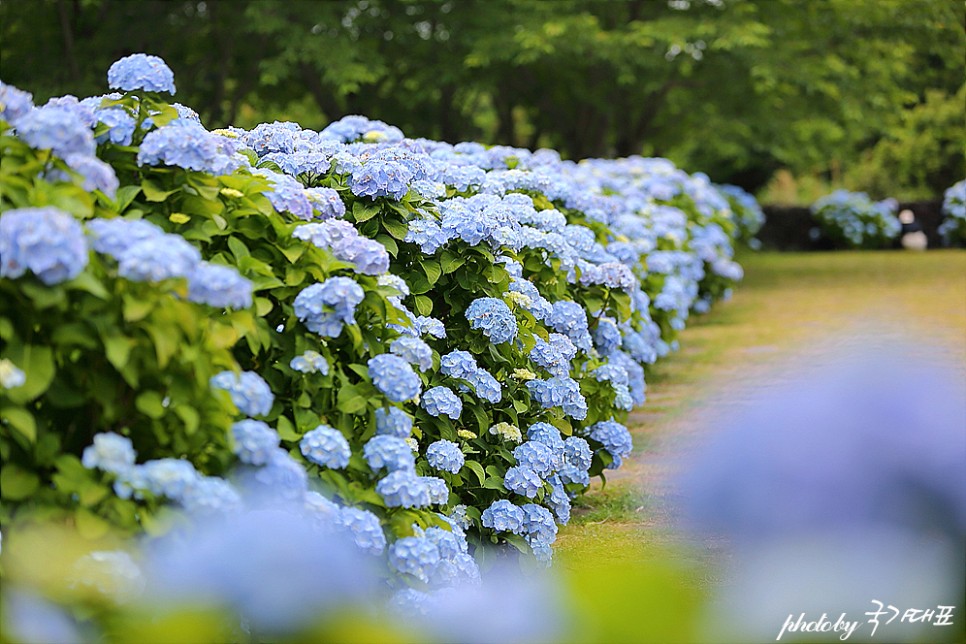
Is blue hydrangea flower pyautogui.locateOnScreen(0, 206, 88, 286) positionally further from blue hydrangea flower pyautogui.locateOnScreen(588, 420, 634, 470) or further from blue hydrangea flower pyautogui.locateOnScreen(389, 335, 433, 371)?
blue hydrangea flower pyautogui.locateOnScreen(588, 420, 634, 470)

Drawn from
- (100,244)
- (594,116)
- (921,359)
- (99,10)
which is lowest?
(594,116)

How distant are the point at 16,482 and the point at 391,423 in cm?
85

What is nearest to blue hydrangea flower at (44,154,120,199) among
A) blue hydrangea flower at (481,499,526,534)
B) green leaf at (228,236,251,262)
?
green leaf at (228,236,251,262)

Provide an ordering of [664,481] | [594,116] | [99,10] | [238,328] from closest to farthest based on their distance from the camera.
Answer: [238,328] < [664,481] < [99,10] < [594,116]

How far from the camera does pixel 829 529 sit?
1.17 metres

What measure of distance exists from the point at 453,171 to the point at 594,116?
12438 millimetres

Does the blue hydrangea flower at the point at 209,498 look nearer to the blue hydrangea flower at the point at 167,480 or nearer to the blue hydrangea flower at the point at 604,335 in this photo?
the blue hydrangea flower at the point at 167,480

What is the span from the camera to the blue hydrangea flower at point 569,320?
408 cm

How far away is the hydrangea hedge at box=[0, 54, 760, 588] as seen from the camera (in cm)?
199

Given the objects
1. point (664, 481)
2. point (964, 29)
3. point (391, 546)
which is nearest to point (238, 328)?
point (391, 546)

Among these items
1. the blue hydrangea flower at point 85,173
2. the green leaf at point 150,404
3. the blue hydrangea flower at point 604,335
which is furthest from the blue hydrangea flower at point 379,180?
the blue hydrangea flower at point 604,335

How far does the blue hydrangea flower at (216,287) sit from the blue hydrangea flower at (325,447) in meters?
0.37

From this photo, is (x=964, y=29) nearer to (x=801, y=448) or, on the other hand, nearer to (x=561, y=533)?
(x=561, y=533)

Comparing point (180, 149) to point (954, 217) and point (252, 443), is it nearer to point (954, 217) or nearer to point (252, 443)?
point (252, 443)
